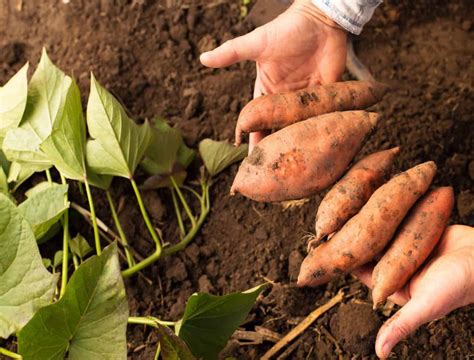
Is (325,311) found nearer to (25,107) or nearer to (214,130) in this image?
(214,130)

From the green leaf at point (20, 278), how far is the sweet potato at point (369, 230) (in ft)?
1.65

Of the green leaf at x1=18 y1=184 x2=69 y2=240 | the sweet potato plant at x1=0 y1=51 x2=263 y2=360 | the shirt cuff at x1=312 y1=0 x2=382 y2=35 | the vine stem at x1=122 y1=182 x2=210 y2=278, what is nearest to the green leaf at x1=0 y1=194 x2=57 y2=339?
the sweet potato plant at x1=0 y1=51 x2=263 y2=360

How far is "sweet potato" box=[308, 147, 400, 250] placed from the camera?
1178 mm

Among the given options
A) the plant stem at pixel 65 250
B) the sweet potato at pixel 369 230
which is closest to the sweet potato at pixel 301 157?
the sweet potato at pixel 369 230

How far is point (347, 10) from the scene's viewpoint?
53.5 inches

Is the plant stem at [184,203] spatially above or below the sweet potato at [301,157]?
below

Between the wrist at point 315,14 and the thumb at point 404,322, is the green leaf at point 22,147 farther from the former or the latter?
the thumb at point 404,322

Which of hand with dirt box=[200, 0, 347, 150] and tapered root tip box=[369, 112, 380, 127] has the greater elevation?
hand with dirt box=[200, 0, 347, 150]

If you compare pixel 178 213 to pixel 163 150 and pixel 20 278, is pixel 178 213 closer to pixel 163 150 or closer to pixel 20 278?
pixel 163 150

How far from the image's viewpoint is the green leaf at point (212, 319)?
1112mm

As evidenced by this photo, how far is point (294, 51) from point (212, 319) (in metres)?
0.64

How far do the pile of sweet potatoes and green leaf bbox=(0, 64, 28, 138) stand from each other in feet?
1.83

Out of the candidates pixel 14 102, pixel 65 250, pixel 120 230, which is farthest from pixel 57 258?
pixel 14 102

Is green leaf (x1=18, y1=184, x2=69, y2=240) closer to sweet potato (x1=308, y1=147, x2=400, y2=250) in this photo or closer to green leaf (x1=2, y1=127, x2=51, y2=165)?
green leaf (x1=2, y1=127, x2=51, y2=165)
